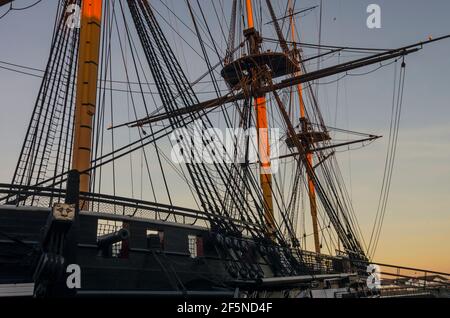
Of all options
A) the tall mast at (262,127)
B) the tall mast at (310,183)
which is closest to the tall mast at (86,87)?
the tall mast at (262,127)

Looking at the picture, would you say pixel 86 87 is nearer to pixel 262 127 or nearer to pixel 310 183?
pixel 262 127

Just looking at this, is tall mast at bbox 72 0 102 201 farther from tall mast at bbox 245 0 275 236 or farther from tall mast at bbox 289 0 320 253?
tall mast at bbox 289 0 320 253

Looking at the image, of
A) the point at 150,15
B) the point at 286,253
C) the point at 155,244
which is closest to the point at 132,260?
the point at 155,244

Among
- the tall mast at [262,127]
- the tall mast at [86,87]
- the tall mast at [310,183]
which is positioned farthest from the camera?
the tall mast at [310,183]

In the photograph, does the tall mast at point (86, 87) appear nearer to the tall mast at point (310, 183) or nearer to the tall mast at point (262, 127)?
the tall mast at point (262, 127)

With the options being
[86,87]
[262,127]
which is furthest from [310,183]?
[86,87]

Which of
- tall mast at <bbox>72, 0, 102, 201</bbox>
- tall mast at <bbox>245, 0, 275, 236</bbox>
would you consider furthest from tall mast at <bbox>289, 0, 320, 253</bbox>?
tall mast at <bbox>72, 0, 102, 201</bbox>

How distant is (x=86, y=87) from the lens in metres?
11.3

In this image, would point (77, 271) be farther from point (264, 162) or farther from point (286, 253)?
point (264, 162)

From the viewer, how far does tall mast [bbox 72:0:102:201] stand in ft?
34.6

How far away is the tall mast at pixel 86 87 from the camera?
10539 millimetres
